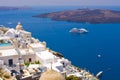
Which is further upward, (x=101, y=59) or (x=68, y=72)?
(x=68, y=72)

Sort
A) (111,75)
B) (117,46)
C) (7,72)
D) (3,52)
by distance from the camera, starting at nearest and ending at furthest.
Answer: (7,72)
(3,52)
(111,75)
(117,46)

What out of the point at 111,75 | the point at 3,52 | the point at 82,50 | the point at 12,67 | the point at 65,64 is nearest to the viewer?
the point at 12,67

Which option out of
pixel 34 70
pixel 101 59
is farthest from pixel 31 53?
pixel 101 59

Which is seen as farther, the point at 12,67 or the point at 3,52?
the point at 3,52

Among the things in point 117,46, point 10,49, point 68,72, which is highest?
point 10,49

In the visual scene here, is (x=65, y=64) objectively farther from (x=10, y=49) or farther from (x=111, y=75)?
(x=111, y=75)

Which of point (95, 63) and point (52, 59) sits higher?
point (52, 59)

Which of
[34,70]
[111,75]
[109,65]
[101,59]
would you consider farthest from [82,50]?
[34,70]

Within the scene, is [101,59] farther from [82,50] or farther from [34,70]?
[34,70]

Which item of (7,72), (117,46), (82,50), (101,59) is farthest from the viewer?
(117,46)
